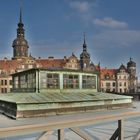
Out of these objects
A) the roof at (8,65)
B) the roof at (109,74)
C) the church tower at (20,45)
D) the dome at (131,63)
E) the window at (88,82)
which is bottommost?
the window at (88,82)

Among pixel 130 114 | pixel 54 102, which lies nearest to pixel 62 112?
pixel 54 102

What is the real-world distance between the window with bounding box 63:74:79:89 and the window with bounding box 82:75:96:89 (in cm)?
98

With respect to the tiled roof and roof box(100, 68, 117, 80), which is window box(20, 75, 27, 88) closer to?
the tiled roof

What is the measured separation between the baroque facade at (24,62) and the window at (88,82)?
38068mm

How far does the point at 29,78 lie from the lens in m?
26.7

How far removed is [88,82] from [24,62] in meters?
47.9

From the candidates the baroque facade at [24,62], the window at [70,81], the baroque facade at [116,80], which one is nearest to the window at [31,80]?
the window at [70,81]

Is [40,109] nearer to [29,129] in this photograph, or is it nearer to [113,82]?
[29,129]

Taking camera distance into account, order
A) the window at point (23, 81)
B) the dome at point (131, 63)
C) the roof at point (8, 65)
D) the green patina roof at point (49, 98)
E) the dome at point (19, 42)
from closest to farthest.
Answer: the green patina roof at point (49, 98)
the window at point (23, 81)
the roof at point (8, 65)
the dome at point (19, 42)
the dome at point (131, 63)

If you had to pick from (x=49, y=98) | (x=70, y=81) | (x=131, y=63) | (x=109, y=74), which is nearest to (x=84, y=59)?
(x=109, y=74)

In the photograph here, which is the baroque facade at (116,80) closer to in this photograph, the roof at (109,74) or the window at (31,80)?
the roof at (109,74)

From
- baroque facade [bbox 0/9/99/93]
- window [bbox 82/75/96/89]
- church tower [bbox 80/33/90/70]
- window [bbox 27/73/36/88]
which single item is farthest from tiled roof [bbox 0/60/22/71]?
window [bbox 27/73/36/88]

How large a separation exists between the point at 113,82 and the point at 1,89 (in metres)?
40.1

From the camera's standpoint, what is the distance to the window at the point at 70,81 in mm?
26572
